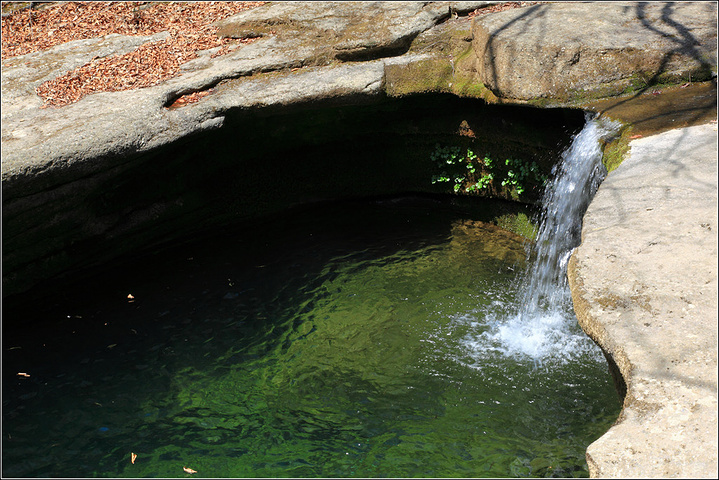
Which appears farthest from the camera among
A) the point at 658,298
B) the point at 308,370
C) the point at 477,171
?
the point at 477,171

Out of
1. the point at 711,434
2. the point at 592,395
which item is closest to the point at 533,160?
the point at 592,395

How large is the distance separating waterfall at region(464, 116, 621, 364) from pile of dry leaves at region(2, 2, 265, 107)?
4.53 metres

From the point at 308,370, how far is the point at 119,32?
6.12m

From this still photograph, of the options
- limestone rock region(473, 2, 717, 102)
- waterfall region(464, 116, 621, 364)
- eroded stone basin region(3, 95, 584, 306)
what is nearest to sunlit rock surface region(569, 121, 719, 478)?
waterfall region(464, 116, 621, 364)

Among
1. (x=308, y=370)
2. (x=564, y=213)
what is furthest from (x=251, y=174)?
(x=564, y=213)

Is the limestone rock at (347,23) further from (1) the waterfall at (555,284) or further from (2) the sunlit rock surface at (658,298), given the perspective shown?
(2) the sunlit rock surface at (658,298)

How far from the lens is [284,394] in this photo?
16.7 ft

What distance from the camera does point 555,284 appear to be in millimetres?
6344

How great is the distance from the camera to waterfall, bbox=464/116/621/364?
215 inches

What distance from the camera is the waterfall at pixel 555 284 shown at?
5.46m

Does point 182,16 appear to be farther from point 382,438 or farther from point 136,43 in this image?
point 382,438

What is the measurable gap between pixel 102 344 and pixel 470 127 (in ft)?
15.2

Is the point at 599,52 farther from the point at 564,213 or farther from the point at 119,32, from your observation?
the point at 119,32

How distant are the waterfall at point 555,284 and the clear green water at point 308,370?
0.12 ft
